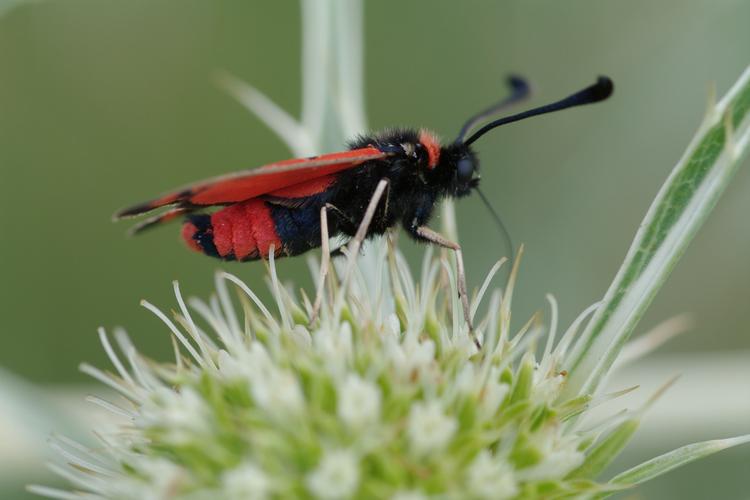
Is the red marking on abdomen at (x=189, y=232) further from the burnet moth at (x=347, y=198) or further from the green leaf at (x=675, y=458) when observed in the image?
the green leaf at (x=675, y=458)

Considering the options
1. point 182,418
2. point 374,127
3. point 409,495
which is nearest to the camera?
point 409,495

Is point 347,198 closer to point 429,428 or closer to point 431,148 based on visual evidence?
point 431,148

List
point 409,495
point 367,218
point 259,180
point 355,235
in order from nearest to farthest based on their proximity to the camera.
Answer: point 409,495, point 259,180, point 367,218, point 355,235

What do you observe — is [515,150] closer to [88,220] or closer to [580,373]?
[580,373]

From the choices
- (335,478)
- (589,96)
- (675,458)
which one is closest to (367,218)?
(589,96)

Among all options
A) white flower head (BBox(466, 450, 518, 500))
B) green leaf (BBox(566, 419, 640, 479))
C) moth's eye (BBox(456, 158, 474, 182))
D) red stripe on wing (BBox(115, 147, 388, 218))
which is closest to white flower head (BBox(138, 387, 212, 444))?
red stripe on wing (BBox(115, 147, 388, 218))

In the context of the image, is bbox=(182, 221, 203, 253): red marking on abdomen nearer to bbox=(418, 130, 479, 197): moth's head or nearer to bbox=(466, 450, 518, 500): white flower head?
bbox=(418, 130, 479, 197): moth's head
